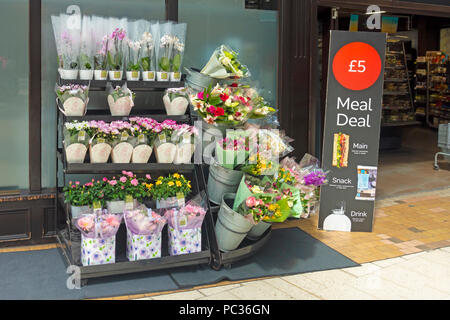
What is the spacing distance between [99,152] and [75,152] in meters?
0.17

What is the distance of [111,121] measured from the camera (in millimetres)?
4215

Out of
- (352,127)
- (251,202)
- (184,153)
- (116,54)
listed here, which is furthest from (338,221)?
(116,54)

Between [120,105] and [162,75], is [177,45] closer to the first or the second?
[162,75]

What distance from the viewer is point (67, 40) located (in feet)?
13.8

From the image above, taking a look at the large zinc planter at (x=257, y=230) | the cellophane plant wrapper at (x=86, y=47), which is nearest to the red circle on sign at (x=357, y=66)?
the large zinc planter at (x=257, y=230)

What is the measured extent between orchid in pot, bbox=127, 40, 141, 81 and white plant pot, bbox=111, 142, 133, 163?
0.67m

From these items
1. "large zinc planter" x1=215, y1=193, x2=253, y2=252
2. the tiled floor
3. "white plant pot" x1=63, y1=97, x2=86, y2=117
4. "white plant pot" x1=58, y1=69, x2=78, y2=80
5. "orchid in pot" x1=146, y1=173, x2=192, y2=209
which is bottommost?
the tiled floor

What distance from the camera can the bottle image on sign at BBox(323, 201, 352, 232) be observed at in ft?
16.7

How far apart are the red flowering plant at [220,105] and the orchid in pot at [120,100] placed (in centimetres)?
56

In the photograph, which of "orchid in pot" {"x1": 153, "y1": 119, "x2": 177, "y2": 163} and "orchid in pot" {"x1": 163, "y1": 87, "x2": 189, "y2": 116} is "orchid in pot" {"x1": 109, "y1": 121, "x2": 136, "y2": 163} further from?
"orchid in pot" {"x1": 163, "y1": 87, "x2": 189, "y2": 116}

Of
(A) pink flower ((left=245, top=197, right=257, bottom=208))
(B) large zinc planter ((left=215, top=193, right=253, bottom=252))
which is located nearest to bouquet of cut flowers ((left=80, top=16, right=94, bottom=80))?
(B) large zinc planter ((left=215, top=193, right=253, bottom=252))

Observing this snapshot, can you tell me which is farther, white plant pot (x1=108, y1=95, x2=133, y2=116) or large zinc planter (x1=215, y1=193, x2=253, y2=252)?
white plant pot (x1=108, y1=95, x2=133, y2=116)

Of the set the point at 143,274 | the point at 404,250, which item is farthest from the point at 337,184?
the point at 143,274

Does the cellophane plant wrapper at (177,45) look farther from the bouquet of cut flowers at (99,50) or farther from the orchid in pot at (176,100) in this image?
the bouquet of cut flowers at (99,50)
